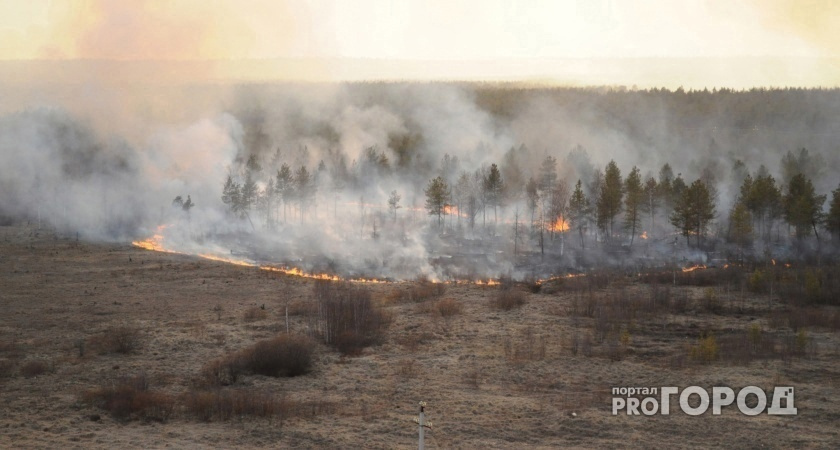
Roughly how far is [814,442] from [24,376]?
77.4 ft

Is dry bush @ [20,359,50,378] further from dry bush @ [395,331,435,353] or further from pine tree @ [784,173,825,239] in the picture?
pine tree @ [784,173,825,239]

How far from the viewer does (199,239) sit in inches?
2813

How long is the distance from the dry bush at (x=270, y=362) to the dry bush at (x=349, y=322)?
117 inches

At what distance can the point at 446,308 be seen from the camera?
35.3 metres

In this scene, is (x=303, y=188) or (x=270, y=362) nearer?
(x=270, y=362)

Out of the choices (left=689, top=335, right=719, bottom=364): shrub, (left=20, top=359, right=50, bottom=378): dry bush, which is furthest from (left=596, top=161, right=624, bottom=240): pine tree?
(left=20, top=359, right=50, bottom=378): dry bush

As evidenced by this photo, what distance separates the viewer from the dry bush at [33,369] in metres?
23.6

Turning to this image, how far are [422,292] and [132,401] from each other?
2167 centimetres

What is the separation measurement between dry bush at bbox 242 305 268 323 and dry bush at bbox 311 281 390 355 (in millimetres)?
2933

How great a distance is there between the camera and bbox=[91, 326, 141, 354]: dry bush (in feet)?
88.5

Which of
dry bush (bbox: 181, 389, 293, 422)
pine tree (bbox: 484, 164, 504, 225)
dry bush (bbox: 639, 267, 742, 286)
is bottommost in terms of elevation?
dry bush (bbox: 181, 389, 293, 422)

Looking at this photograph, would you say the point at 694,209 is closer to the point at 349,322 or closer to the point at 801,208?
the point at 801,208

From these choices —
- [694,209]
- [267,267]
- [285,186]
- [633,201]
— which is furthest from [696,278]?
[285,186]

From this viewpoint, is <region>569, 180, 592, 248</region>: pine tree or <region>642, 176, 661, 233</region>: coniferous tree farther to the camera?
<region>642, 176, 661, 233</region>: coniferous tree
